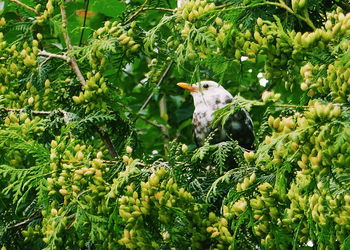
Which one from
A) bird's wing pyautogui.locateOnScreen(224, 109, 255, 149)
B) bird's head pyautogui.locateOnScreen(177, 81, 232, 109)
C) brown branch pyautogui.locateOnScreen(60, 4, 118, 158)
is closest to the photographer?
brown branch pyautogui.locateOnScreen(60, 4, 118, 158)

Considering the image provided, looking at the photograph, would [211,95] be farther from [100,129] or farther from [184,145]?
[184,145]

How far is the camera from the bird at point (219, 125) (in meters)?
4.29

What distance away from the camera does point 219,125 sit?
A: 4.26 meters

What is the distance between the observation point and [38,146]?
2.62m

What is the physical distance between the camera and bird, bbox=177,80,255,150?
4.29 metres

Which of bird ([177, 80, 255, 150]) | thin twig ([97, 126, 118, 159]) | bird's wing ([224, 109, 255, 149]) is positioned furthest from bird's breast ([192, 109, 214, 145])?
thin twig ([97, 126, 118, 159])

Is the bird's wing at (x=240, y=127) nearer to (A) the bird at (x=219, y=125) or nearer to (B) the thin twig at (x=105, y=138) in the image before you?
(A) the bird at (x=219, y=125)

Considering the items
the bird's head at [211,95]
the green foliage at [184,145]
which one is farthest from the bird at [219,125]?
the green foliage at [184,145]

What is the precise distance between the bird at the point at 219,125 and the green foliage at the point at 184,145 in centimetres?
106

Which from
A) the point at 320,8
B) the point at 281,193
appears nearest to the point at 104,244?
the point at 281,193

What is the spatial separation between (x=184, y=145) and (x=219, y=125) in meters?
1.55

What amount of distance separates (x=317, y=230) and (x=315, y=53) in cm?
50

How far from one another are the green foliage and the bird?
1.06 metres

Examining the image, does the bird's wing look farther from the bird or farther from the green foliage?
the green foliage
